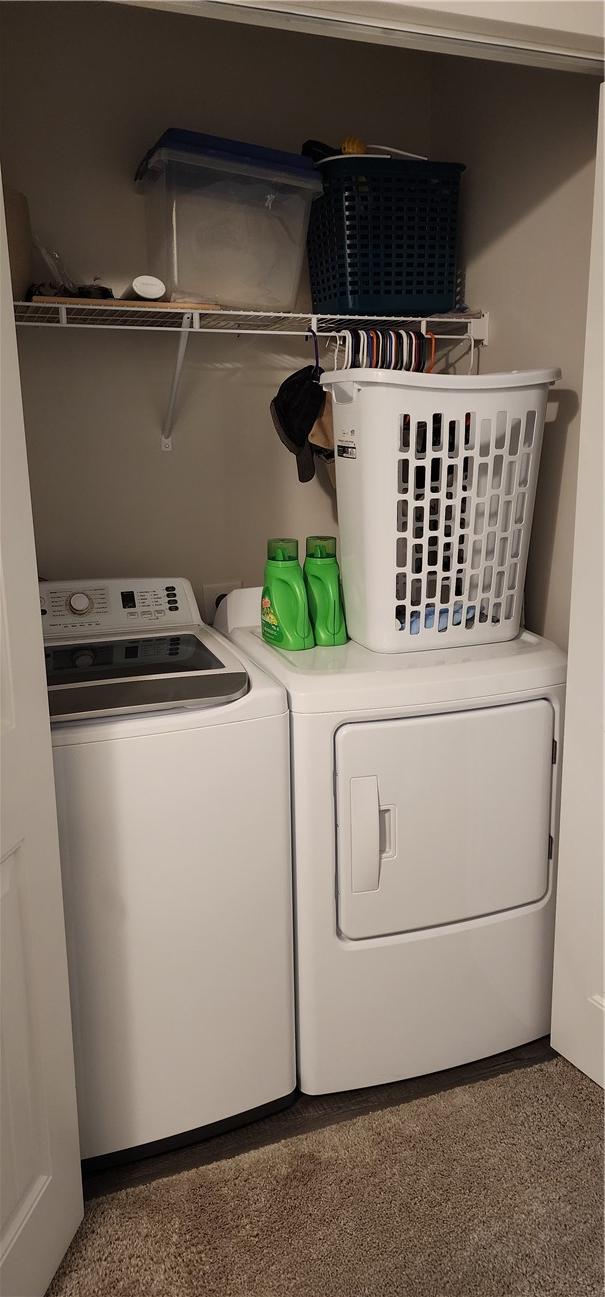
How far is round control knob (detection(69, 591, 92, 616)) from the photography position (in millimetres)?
2074

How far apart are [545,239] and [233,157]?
0.68 meters

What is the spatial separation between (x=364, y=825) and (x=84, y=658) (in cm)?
68

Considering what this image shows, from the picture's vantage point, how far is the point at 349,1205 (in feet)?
5.40

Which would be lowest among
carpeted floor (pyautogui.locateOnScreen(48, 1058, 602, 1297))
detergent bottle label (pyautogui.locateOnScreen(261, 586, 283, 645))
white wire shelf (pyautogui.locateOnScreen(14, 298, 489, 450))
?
carpeted floor (pyautogui.locateOnScreen(48, 1058, 602, 1297))

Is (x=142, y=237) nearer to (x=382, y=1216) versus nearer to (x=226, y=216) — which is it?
(x=226, y=216)

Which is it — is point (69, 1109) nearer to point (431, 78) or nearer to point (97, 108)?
point (97, 108)

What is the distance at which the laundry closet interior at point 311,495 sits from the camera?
1.76m

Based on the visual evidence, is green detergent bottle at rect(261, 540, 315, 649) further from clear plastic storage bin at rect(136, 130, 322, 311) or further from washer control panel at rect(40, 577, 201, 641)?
clear plastic storage bin at rect(136, 130, 322, 311)

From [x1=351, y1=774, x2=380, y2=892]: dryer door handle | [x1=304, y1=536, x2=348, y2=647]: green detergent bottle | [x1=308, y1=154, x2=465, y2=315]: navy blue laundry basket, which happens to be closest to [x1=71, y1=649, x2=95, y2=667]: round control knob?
[x1=304, y1=536, x2=348, y2=647]: green detergent bottle

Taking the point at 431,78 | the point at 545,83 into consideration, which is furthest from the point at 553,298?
the point at 431,78

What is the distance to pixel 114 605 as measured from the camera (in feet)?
6.94

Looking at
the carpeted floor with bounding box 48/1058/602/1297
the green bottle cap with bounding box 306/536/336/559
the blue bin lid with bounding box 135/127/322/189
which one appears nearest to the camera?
the carpeted floor with bounding box 48/1058/602/1297

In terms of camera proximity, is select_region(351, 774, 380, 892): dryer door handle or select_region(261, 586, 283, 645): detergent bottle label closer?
select_region(351, 774, 380, 892): dryer door handle

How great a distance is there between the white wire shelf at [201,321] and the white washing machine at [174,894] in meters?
0.72
